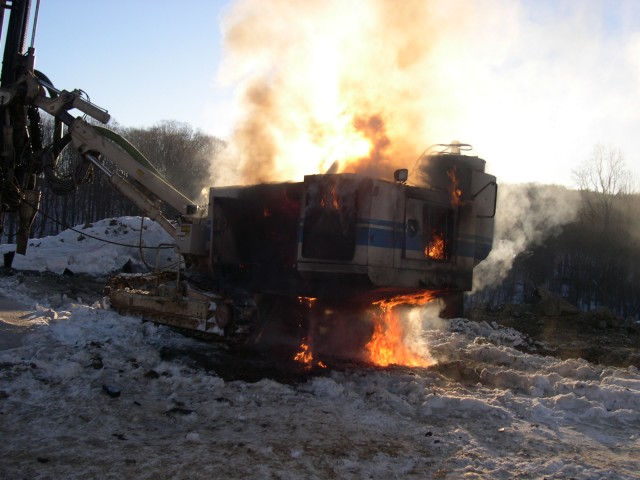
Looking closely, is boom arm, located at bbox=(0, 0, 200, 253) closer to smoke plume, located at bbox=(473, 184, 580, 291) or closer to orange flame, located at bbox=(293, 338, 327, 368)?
orange flame, located at bbox=(293, 338, 327, 368)

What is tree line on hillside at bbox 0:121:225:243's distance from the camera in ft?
80.0

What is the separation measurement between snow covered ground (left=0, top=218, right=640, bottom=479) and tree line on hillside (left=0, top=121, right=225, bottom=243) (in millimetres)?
5143

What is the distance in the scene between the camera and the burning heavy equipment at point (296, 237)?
24.2 feet

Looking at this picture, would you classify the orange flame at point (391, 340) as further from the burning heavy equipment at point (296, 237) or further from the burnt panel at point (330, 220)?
the burnt panel at point (330, 220)

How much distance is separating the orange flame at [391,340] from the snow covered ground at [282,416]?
68 centimetres

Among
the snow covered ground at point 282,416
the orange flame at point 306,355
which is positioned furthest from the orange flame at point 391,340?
the orange flame at point 306,355

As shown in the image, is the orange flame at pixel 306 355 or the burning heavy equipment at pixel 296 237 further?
the orange flame at pixel 306 355

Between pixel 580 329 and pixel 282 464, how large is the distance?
533 inches

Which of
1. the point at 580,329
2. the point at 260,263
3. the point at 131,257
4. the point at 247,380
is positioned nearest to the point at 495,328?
the point at 580,329

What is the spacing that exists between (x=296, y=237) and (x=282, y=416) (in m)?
3.02

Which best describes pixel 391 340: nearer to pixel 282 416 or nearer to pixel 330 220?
pixel 330 220

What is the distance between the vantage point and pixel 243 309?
7.89m

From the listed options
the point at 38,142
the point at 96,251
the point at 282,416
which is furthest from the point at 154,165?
the point at 282,416

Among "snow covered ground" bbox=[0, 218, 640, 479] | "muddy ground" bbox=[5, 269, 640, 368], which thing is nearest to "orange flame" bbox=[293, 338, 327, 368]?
"snow covered ground" bbox=[0, 218, 640, 479]
